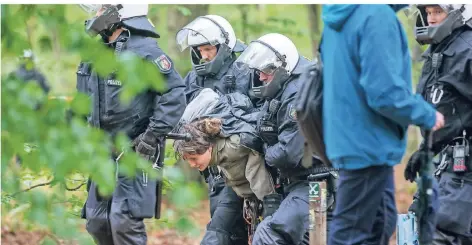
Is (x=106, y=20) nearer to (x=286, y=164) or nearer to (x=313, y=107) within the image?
(x=286, y=164)

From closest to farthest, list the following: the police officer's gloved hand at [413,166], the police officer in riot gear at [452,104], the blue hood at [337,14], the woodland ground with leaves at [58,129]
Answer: the woodland ground with leaves at [58,129]
the blue hood at [337,14]
the police officer's gloved hand at [413,166]
the police officer in riot gear at [452,104]

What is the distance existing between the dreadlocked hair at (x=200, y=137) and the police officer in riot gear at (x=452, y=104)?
1.48 metres

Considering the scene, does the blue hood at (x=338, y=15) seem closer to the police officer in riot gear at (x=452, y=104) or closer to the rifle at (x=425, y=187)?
the rifle at (x=425, y=187)

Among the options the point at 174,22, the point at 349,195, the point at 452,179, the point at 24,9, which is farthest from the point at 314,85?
the point at 174,22

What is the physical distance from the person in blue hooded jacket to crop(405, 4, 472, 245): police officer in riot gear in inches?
58.0

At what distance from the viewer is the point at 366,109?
540 cm

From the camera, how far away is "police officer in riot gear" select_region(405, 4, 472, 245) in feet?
23.0

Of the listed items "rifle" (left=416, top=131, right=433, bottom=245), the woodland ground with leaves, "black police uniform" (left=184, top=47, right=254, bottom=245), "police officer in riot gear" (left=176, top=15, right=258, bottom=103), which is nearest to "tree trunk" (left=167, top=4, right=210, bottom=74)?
"police officer in riot gear" (left=176, top=15, right=258, bottom=103)

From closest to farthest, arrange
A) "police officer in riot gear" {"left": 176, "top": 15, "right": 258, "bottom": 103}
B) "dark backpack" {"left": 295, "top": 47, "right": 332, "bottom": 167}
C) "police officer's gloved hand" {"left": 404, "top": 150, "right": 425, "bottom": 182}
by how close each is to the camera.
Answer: "dark backpack" {"left": 295, "top": 47, "right": 332, "bottom": 167} → "police officer's gloved hand" {"left": 404, "top": 150, "right": 425, "bottom": 182} → "police officer in riot gear" {"left": 176, "top": 15, "right": 258, "bottom": 103}

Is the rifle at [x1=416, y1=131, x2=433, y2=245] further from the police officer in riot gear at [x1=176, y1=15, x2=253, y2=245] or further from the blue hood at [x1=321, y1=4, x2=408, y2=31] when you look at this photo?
the police officer in riot gear at [x1=176, y1=15, x2=253, y2=245]

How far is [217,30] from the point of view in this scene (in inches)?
337

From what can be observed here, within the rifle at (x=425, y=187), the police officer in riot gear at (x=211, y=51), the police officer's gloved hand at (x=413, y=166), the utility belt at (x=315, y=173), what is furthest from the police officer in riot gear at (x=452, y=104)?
the police officer in riot gear at (x=211, y=51)

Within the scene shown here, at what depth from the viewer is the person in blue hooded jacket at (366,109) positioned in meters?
5.27

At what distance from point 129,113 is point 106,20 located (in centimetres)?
77
